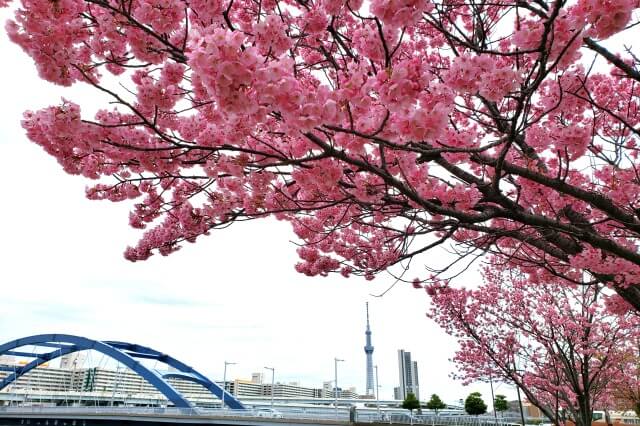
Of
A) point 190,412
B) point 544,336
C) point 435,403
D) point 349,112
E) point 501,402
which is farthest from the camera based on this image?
point 501,402

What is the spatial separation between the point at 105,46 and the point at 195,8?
0.79m

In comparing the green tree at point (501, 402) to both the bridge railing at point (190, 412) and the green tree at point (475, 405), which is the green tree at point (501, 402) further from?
the bridge railing at point (190, 412)

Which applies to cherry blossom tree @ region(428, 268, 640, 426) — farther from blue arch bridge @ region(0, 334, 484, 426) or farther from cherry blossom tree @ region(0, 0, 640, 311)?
blue arch bridge @ region(0, 334, 484, 426)

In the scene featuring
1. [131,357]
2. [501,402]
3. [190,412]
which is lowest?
[501,402]

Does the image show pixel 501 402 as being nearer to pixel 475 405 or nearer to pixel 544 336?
pixel 475 405

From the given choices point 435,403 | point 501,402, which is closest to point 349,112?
point 435,403

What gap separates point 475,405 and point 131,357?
2492 centimetres

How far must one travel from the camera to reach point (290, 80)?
2.07m

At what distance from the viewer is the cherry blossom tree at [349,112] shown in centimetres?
216

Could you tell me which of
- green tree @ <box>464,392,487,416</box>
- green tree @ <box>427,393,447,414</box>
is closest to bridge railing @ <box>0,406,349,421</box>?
green tree @ <box>427,393,447,414</box>

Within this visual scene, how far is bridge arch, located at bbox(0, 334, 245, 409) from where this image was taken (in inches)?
1236

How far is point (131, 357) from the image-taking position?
32.5 meters

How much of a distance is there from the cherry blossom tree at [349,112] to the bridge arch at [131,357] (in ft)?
98.2

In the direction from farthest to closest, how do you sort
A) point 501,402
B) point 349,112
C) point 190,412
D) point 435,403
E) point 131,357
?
1. point 501,402
2. point 435,403
3. point 131,357
4. point 190,412
5. point 349,112
